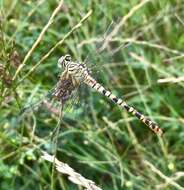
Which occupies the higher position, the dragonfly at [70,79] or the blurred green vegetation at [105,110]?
the blurred green vegetation at [105,110]

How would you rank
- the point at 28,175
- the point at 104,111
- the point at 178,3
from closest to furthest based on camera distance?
the point at 28,175 → the point at 104,111 → the point at 178,3

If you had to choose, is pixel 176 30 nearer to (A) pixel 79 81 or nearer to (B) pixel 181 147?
(B) pixel 181 147

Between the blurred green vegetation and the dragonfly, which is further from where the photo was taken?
the blurred green vegetation

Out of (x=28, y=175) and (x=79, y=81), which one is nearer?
(x=79, y=81)

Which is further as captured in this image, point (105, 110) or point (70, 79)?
point (105, 110)

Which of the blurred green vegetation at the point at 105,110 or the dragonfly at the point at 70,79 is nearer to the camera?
the dragonfly at the point at 70,79

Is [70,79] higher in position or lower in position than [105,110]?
lower

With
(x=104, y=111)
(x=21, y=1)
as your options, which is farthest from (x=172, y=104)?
(x=21, y=1)

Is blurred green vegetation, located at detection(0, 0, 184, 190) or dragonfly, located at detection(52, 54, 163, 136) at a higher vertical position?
blurred green vegetation, located at detection(0, 0, 184, 190)
